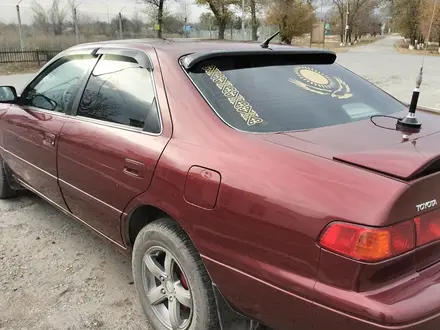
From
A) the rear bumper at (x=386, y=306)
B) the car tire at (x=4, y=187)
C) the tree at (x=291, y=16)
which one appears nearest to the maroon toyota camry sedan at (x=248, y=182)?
the rear bumper at (x=386, y=306)

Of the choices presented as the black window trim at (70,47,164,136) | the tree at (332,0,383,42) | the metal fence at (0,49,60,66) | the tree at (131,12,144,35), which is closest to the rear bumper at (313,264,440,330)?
the black window trim at (70,47,164,136)

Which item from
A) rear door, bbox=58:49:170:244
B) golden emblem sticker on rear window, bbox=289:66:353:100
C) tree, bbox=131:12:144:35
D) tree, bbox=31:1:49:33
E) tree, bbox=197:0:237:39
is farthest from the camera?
tree, bbox=197:0:237:39

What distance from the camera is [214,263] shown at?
2.01 metres

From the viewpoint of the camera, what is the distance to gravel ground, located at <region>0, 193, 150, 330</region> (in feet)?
8.91

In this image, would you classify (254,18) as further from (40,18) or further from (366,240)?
(366,240)

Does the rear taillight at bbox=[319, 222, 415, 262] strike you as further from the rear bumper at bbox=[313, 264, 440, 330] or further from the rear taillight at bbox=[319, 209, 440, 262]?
the rear bumper at bbox=[313, 264, 440, 330]

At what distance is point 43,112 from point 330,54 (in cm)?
218

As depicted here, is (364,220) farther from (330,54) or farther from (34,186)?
(34,186)

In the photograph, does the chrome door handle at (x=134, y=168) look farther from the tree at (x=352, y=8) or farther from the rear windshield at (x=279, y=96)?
the tree at (x=352, y=8)

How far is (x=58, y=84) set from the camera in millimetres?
3438

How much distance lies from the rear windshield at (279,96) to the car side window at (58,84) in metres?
1.11

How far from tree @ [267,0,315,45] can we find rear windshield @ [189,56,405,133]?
41227 mm

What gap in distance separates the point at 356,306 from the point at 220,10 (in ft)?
138

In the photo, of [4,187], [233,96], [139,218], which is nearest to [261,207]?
[233,96]
